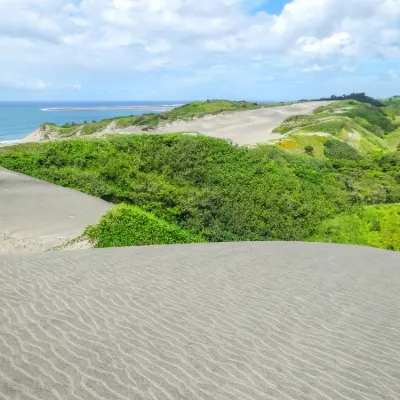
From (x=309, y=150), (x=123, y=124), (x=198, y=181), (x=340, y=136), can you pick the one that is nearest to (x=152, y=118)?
(x=123, y=124)

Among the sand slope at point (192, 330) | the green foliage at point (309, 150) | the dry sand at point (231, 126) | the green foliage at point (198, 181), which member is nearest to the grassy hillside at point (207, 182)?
the green foliage at point (198, 181)

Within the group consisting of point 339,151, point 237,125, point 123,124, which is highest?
point 123,124

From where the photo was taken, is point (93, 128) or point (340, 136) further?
point (93, 128)

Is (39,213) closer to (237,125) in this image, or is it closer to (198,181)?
(198,181)

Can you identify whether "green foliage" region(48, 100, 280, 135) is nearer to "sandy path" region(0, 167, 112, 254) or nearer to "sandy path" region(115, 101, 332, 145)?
"sandy path" region(115, 101, 332, 145)

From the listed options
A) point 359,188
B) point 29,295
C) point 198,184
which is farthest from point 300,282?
point 359,188
